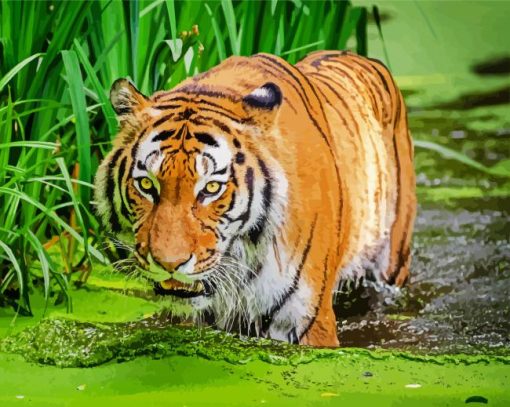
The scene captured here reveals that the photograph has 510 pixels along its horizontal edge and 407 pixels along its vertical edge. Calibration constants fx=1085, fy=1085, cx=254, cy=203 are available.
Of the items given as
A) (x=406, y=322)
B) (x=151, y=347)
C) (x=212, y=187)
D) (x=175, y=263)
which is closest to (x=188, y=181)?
(x=212, y=187)

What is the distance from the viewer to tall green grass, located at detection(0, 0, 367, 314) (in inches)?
104

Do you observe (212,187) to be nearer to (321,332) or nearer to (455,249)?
(321,332)

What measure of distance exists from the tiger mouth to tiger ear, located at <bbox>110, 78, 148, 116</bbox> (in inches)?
16.5

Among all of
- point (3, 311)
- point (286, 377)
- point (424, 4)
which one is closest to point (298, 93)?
point (424, 4)

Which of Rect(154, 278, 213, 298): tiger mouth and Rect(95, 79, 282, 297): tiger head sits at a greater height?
Rect(95, 79, 282, 297): tiger head

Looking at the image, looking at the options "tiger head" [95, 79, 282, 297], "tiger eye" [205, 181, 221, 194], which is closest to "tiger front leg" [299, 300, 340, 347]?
"tiger head" [95, 79, 282, 297]

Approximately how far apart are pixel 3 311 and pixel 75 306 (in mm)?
175

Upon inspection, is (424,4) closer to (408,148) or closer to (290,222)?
(408,148)

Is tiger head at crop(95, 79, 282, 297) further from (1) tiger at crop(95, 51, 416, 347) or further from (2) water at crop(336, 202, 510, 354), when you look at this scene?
(2) water at crop(336, 202, 510, 354)

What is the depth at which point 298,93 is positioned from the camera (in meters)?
2.66

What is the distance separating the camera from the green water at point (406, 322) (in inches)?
97.0

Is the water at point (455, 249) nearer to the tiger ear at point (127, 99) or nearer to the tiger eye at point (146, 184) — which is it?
→ the tiger eye at point (146, 184)

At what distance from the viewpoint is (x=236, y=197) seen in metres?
2.50

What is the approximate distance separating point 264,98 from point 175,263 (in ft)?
1.45
